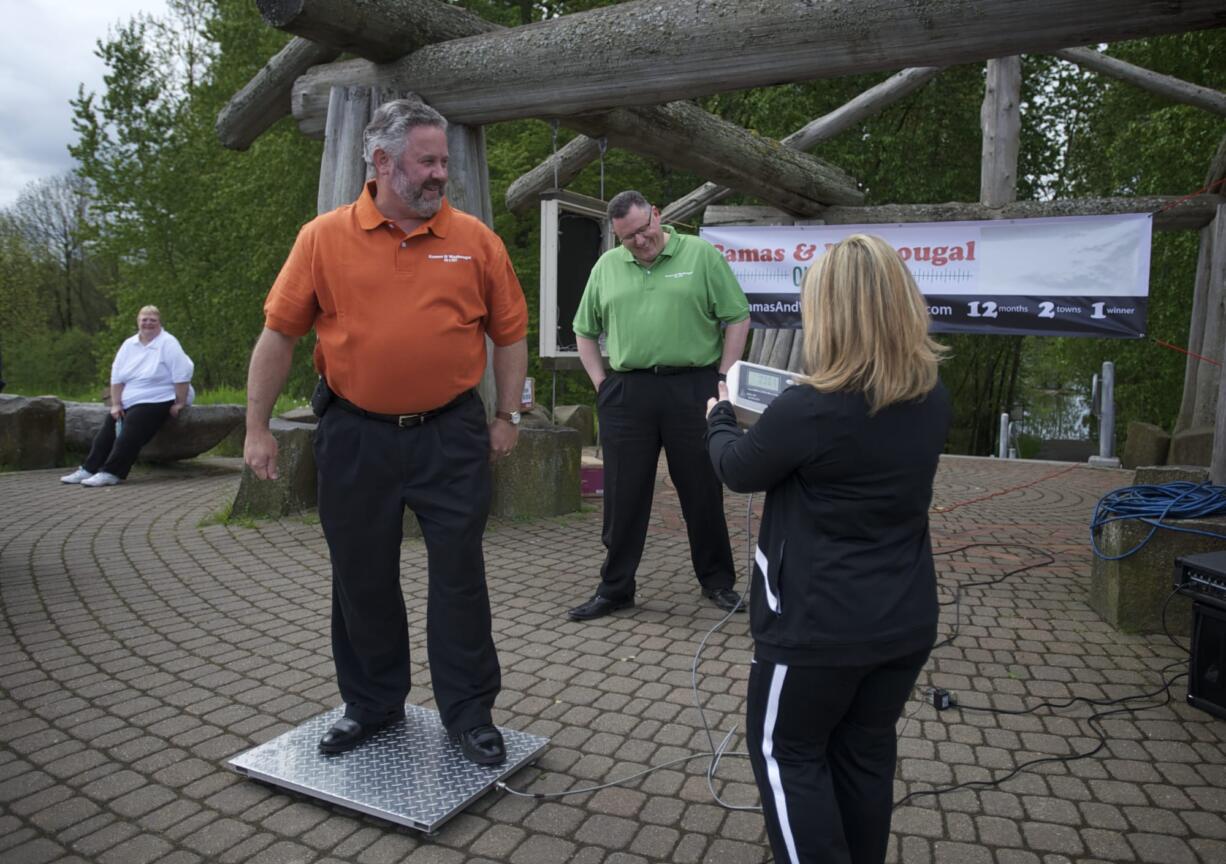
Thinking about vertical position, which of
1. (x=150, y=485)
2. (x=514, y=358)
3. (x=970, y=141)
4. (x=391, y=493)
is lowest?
(x=150, y=485)

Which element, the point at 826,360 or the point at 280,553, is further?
the point at 280,553

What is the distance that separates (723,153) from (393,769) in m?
5.66

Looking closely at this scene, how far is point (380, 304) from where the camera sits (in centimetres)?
275

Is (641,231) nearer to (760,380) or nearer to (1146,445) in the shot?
(760,380)

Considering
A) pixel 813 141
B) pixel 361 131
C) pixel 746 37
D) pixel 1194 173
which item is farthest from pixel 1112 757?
pixel 1194 173

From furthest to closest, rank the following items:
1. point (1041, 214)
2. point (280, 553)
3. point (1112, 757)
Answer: point (1041, 214) → point (280, 553) → point (1112, 757)

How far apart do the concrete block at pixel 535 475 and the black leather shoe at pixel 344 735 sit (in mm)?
3773

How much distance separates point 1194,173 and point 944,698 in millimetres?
14711

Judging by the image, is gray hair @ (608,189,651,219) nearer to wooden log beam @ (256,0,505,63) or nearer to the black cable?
wooden log beam @ (256,0,505,63)

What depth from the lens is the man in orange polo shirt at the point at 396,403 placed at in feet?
9.02

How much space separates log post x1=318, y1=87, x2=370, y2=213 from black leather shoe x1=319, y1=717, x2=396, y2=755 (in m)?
3.93

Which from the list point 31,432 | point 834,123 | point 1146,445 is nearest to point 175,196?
point 31,432

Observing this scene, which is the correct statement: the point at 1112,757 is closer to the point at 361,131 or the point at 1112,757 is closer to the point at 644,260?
the point at 644,260

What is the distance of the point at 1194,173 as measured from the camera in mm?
14734
